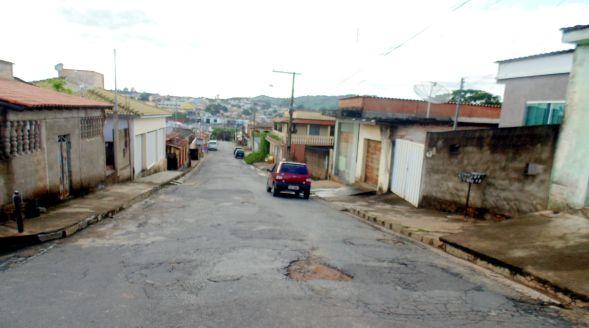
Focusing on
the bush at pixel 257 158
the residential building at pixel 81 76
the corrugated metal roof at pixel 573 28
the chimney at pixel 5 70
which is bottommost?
the bush at pixel 257 158

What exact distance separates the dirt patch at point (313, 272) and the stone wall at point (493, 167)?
5548mm

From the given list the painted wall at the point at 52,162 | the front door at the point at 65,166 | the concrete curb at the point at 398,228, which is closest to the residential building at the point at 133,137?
the painted wall at the point at 52,162

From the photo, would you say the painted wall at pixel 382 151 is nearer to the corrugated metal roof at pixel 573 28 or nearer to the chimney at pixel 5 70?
the corrugated metal roof at pixel 573 28

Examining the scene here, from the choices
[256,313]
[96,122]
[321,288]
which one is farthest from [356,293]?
[96,122]

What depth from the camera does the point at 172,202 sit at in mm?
13922

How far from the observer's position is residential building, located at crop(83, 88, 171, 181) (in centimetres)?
1843

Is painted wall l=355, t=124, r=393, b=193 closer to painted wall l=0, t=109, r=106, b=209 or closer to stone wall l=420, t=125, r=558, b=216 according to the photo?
stone wall l=420, t=125, r=558, b=216

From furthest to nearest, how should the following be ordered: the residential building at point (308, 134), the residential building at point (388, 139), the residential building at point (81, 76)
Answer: the residential building at point (308, 134) → the residential building at point (81, 76) → the residential building at point (388, 139)

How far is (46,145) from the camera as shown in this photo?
416 inches

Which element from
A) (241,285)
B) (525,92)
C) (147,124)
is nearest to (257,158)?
(147,124)

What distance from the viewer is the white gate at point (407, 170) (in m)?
13.6

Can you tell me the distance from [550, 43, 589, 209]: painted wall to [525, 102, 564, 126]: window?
4.44 m

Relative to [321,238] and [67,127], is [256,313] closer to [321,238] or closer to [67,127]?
[321,238]

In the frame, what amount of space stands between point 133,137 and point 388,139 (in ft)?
42.9
